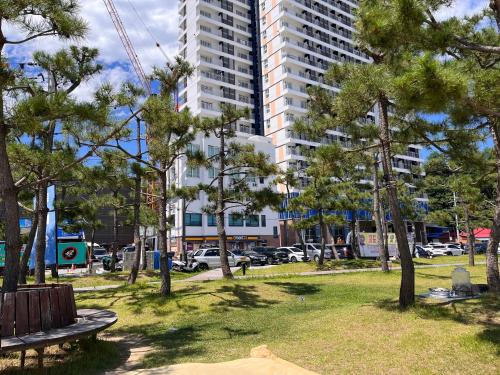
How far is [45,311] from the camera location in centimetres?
596

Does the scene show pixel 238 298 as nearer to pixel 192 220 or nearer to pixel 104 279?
pixel 104 279

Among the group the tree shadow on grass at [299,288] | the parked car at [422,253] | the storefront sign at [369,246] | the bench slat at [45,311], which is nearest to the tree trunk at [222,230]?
the tree shadow on grass at [299,288]

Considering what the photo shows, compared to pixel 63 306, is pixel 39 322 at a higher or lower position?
lower

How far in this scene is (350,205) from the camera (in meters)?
24.7

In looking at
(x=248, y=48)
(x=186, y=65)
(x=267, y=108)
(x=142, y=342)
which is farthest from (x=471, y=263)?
Answer: (x=248, y=48)

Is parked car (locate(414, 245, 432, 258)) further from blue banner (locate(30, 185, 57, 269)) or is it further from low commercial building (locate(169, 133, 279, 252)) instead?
blue banner (locate(30, 185, 57, 269))

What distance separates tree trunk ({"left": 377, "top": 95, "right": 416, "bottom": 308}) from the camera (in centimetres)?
826

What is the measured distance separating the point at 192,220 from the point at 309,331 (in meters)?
39.1

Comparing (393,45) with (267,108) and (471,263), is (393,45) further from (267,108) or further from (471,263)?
(267,108)

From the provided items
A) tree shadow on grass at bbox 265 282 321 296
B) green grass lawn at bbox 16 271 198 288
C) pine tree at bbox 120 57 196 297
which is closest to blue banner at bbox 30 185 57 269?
green grass lawn at bbox 16 271 198 288

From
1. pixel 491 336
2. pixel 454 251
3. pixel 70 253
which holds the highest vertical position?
pixel 70 253

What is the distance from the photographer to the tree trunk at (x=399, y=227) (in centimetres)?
826

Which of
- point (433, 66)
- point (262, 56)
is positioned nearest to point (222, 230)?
point (433, 66)

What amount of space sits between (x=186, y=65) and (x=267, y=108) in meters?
47.5
